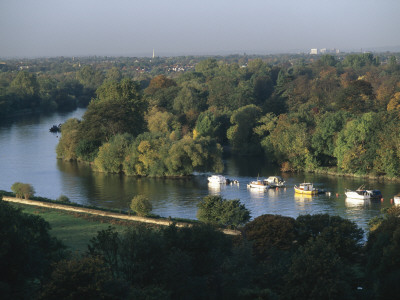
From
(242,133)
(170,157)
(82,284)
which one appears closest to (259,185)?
(170,157)

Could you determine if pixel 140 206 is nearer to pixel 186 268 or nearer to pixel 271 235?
pixel 271 235

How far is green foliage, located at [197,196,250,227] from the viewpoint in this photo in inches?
827

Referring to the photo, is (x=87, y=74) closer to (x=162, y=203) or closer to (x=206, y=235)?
(x=162, y=203)

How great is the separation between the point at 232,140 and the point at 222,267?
90.2 ft

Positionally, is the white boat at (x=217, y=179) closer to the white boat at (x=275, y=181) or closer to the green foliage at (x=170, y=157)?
the green foliage at (x=170, y=157)

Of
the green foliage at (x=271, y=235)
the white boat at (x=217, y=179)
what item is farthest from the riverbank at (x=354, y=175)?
the green foliage at (x=271, y=235)

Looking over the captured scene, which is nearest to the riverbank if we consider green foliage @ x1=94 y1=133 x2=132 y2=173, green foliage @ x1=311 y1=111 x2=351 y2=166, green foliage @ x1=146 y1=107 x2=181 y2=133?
green foliage @ x1=311 y1=111 x2=351 y2=166

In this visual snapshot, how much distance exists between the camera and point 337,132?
35.6m

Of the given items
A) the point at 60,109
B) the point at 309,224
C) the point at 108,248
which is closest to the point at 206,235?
the point at 108,248

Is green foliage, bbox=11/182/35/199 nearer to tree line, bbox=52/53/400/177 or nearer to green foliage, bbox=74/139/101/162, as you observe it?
tree line, bbox=52/53/400/177

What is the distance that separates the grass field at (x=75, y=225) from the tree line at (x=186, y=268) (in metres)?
2.95

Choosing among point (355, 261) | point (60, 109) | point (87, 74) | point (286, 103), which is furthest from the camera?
point (87, 74)

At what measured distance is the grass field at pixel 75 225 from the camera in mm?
19492

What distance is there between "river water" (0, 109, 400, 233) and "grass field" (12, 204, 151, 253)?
3516 mm
